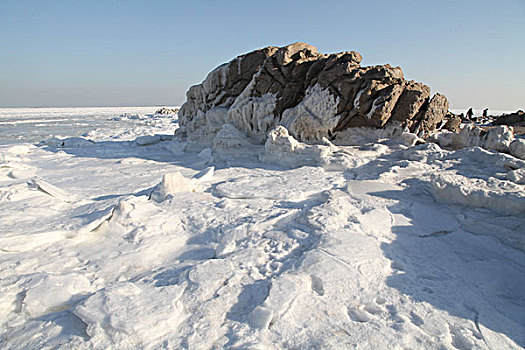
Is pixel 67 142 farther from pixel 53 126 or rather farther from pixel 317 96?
pixel 53 126

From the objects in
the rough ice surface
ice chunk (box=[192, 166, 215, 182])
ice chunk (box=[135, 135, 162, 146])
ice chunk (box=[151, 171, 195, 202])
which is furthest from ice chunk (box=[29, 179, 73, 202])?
the rough ice surface

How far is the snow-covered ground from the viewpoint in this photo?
1537mm

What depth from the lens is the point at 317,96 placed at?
6.30 m

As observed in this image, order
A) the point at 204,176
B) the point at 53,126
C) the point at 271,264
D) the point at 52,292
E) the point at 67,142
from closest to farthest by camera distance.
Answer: the point at 52,292
the point at 271,264
the point at 204,176
the point at 67,142
the point at 53,126

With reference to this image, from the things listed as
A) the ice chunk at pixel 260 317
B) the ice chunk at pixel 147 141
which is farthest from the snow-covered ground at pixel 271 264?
the ice chunk at pixel 147 141

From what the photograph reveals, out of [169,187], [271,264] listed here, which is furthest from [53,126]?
[271,264]

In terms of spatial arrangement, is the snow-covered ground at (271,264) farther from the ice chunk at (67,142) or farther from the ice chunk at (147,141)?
the ice chunk at (67,142)

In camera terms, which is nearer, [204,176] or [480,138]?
[204,176]

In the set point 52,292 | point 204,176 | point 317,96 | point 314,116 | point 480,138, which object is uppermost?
point 317,96

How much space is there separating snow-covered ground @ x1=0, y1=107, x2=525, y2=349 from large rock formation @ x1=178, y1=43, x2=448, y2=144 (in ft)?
6.94

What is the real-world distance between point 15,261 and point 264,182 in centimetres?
300

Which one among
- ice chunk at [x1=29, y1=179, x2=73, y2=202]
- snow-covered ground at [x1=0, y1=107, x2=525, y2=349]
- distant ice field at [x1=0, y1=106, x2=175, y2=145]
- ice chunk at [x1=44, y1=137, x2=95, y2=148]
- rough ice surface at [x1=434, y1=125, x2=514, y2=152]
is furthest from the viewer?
distant ice field at [x1=0, y1=106, x2=175, y2=145]

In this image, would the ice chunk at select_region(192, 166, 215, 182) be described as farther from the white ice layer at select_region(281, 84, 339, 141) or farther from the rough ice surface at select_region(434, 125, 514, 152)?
the rough ice surface at select_region(434, 125, 514, 152)

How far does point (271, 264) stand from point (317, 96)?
495cm
